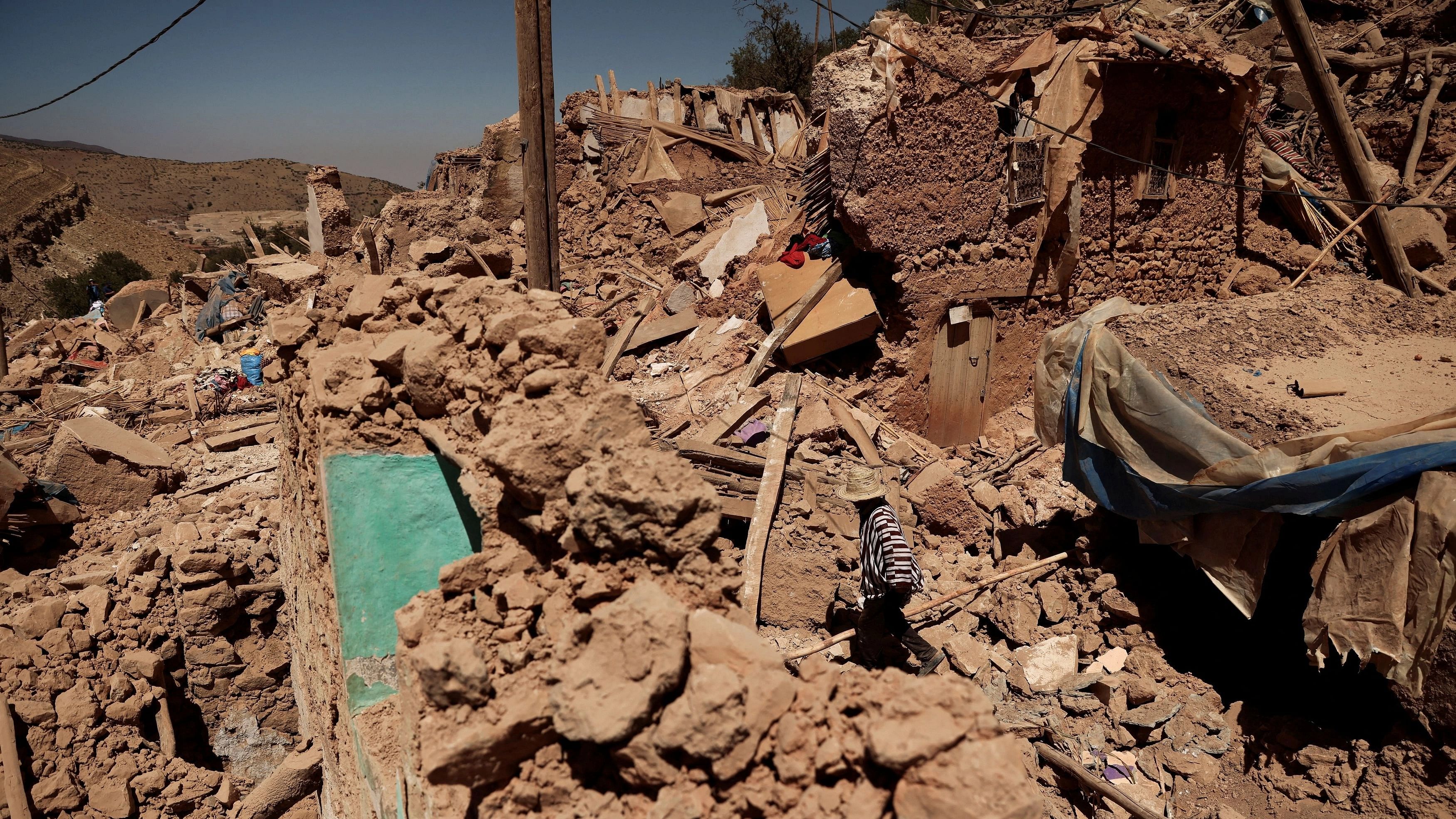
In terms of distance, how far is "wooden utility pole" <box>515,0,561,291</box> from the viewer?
227 inches

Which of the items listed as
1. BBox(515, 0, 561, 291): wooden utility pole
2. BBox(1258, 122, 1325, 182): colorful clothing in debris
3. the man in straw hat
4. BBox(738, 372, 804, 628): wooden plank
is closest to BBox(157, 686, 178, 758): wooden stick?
BBox(515, 0, 561, 291): wooden utility pole

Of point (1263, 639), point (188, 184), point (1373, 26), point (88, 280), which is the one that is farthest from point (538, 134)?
point (188, 184)

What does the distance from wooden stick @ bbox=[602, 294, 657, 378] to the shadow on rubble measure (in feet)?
22.3

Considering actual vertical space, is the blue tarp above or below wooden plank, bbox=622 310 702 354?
below

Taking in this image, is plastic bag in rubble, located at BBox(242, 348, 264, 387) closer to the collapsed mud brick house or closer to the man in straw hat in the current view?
the collapsed mud brick house

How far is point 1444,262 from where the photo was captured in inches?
399

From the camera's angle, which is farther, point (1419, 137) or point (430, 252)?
point (1419, 137)

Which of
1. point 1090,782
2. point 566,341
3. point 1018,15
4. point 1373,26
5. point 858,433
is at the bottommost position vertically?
point 1090,782

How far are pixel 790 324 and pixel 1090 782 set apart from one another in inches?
230

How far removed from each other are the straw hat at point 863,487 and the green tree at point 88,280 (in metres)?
29.2

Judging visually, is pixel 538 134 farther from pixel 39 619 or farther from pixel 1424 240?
pixel 1424 240

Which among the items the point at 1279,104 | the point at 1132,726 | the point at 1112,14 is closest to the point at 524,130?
the point at 1132,726

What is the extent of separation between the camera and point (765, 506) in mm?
7047

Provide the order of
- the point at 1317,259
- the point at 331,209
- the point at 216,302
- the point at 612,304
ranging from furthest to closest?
1. the point at 331,209
2. the point at 216,302
3. the point at 612,304
4. the point at 1317,259
